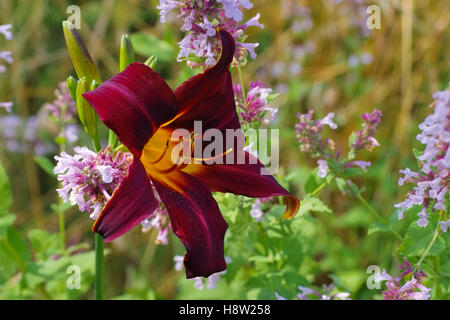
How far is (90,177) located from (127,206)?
76 mm

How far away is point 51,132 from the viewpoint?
239 centimetres

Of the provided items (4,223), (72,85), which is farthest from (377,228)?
(4,223)

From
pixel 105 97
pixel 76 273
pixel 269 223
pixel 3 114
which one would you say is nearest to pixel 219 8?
pixel 105 97

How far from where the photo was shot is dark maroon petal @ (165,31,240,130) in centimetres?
84

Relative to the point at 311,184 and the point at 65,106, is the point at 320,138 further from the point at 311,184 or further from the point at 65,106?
the point at 65,106

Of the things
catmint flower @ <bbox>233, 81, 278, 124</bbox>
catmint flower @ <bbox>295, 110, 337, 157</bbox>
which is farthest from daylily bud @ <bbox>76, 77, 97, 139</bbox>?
catmint flower @ <bbox>295, 110, 337, 157</bbox>

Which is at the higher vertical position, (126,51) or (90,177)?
(126,51)

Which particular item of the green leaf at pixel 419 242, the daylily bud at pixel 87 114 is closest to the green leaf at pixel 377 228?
the green leaf at pixel 419 242

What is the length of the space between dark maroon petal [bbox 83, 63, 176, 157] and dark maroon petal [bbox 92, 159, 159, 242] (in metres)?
0.04

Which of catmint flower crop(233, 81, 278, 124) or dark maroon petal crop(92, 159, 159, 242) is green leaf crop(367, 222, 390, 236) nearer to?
catmint flower crop(233, 81, 278, 124)

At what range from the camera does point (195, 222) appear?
34.0 inches

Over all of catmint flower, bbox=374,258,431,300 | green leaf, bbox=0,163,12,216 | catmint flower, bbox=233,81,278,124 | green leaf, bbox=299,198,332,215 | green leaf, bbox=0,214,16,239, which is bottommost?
catmint flower, bbox=374,258,431,300
